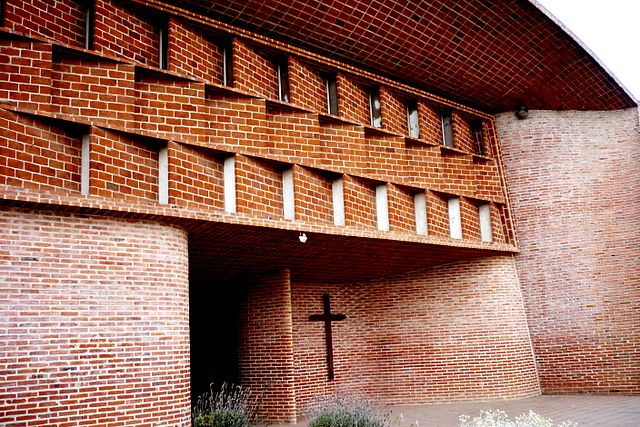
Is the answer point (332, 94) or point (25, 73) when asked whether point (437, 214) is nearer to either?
point (332, 94)

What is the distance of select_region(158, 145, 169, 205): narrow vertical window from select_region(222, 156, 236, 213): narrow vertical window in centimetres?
106

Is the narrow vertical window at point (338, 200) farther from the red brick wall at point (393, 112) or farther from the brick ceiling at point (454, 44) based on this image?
the brick ceiling at point (454, 44)

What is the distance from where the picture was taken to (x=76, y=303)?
330 inches

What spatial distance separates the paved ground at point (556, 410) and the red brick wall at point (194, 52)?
6.67 metres

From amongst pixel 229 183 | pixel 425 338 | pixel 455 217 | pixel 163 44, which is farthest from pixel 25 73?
pixel 425 338

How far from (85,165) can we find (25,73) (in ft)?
4.58

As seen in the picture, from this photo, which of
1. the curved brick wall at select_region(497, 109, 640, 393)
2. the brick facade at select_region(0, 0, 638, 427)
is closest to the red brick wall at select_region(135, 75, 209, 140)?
the brick facade at select_region(0, 0, 638, 427)

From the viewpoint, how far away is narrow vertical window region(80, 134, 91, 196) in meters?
8.78

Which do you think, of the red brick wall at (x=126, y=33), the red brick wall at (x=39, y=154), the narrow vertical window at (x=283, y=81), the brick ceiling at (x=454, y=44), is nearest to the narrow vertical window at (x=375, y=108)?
the brick ceiling at (x=454, y=44)

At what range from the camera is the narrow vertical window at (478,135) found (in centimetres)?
1605

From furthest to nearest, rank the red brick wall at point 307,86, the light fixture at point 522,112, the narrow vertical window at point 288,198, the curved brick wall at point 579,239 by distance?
the light fixture at point 522,112 → the curved brick wall at point 579,239 → the red brick wall at point 307,86 → the narrow vertical window at point 288,198

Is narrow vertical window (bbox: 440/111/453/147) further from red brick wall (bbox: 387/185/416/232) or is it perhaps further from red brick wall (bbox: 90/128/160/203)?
red brick wall (bbox: 90/128/160/203)

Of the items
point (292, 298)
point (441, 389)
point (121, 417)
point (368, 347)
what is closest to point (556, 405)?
point (441, 389)

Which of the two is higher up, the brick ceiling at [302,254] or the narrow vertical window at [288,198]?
the narrow vertical window at [288,198]
